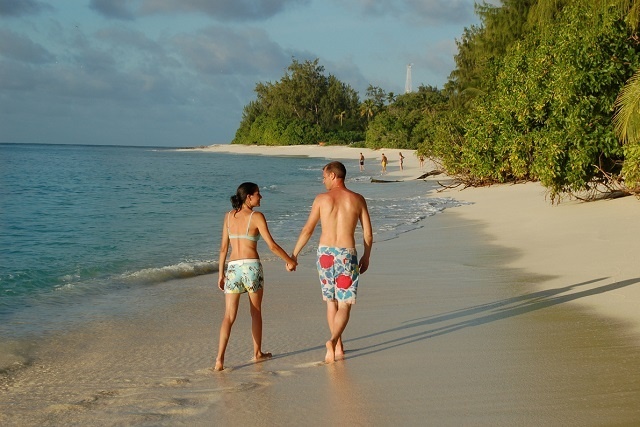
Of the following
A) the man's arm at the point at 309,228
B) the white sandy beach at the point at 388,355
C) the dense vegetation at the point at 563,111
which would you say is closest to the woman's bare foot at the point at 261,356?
the white sandy beach at the point at 388,355

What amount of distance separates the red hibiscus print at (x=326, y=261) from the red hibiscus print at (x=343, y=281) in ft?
0.44

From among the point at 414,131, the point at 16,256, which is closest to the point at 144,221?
A: the point at 16,256

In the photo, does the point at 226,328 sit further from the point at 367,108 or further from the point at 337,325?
the point at 367,108

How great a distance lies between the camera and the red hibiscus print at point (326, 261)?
239 inches

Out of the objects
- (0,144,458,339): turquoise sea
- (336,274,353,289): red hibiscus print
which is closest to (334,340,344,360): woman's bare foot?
(336,274,353,289): red hibiscus print

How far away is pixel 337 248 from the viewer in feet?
19.9

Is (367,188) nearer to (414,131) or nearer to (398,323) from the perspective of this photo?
(398,323)

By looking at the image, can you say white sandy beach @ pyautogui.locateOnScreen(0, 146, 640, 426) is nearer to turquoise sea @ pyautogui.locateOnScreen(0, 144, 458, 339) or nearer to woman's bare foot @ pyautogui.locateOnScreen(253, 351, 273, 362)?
woman's bare foot @ pyautogui.locateOnScreen(253, 351, 273, 362)

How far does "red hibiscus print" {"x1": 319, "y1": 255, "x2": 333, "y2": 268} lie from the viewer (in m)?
6.06

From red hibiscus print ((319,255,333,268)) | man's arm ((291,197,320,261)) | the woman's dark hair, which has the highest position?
the woman's dark hair

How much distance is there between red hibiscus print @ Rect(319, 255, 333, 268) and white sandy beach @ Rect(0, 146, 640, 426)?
0.82 m

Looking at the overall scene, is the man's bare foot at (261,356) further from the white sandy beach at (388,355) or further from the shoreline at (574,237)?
the shoreline at (574,237)

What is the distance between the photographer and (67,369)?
6539mm

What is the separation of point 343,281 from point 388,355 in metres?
0.80
